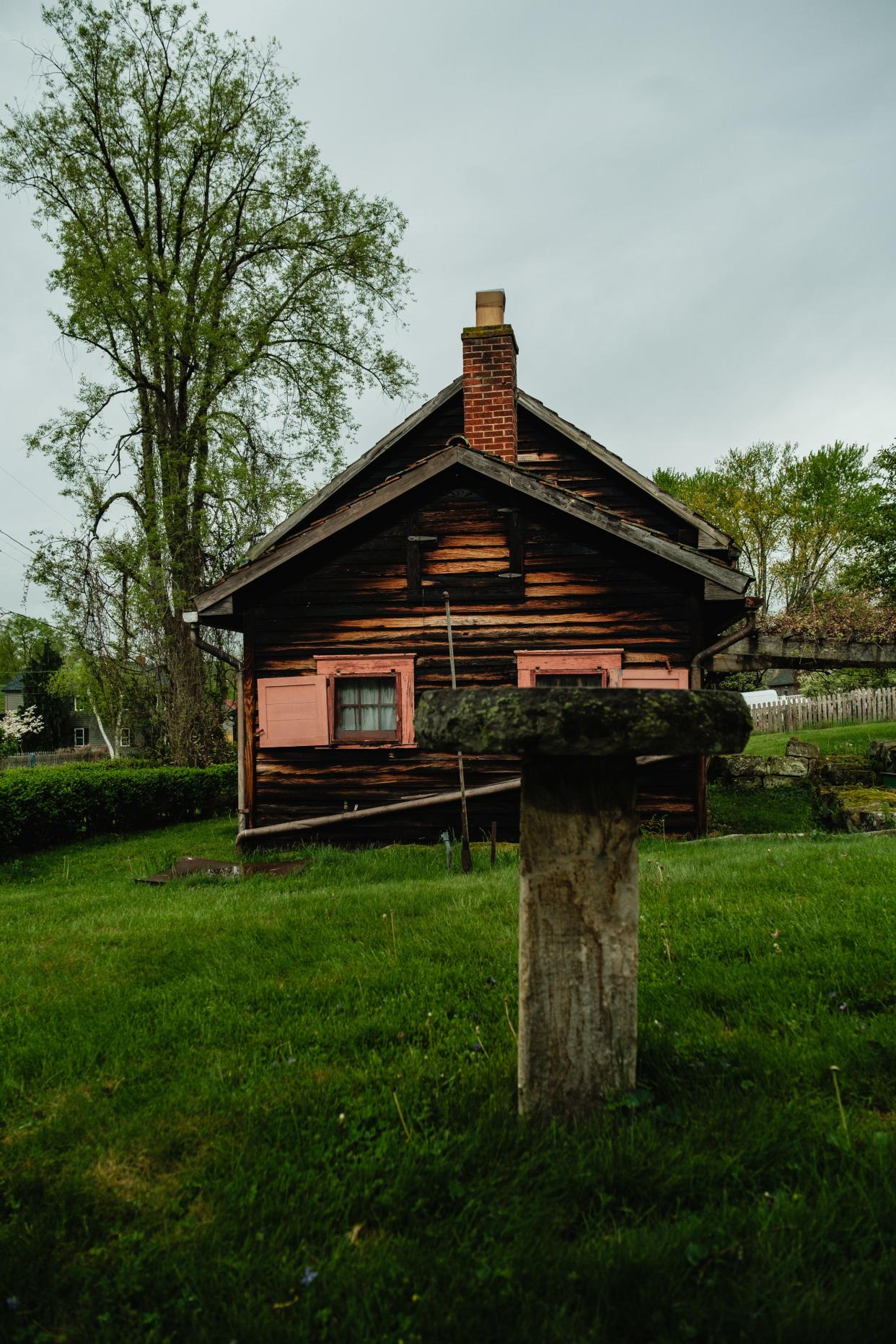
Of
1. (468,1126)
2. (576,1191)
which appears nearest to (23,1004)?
(468,1126)

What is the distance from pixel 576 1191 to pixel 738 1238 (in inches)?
16.0

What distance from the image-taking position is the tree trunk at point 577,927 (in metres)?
2.30

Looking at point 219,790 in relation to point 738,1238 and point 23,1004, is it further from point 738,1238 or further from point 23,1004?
point 738,1238

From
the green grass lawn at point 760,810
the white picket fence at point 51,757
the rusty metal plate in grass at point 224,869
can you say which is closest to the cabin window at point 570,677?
the green grass lawn at point 760,810

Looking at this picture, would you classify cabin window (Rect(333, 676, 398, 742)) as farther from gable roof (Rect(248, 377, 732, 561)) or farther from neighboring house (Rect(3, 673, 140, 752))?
neighboring house (Rect(3, 673, 140, 752))

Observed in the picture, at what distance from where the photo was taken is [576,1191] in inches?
80.6

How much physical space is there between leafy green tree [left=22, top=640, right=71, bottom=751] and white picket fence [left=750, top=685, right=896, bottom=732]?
3670cm

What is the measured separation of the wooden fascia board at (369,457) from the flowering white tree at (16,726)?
74.9 feet

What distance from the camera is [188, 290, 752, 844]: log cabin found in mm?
9234

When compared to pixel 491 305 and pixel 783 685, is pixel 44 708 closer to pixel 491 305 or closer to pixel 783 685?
pixel 491 305

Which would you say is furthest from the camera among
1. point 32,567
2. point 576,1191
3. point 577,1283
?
point 32,567

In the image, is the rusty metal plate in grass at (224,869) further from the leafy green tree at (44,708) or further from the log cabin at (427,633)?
the leafy green tree at (44,708)

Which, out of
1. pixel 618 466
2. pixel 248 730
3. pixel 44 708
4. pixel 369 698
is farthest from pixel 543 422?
pixel 44 708

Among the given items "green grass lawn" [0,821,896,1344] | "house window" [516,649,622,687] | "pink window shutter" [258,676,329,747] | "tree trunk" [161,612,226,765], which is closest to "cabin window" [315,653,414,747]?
"pink window shutter" [258,676,329,747]
